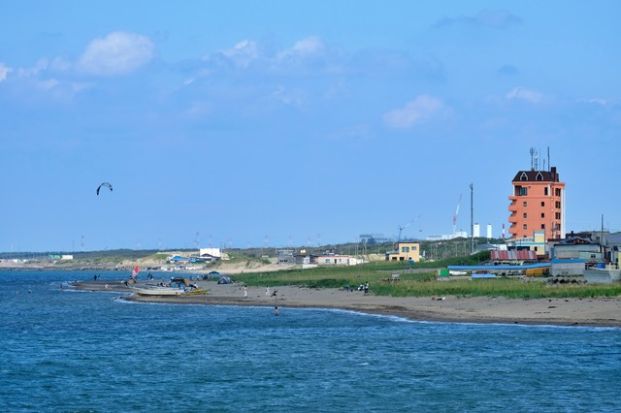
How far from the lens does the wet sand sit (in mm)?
70438

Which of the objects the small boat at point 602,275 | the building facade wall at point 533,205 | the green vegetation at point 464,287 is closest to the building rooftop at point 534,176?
the building facade wall at point 533,205

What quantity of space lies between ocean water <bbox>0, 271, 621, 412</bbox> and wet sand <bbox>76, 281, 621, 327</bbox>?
2.85 meters

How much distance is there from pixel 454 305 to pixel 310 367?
107 feet

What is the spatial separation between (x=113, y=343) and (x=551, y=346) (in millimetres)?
27586

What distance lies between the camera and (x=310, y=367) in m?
53.4

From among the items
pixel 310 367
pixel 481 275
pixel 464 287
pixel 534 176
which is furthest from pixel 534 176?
pixel 310 367

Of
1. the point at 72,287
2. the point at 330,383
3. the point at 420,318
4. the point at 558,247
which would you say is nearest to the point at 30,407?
the point at 330,383

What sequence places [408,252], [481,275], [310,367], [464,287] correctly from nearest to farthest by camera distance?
[310,367] < [464,287] < [481,275] < [408,252]

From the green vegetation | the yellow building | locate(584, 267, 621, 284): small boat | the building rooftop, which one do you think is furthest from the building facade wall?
locate(584, 267, 621, 284): small boat

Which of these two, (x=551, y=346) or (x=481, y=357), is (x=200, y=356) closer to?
(x=481, y=357)

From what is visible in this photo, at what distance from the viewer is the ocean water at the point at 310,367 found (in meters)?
43.4

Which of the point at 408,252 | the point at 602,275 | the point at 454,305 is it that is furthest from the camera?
the point at 408,252

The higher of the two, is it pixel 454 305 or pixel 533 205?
pixel 533 205

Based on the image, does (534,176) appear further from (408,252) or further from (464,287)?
(464,287)
